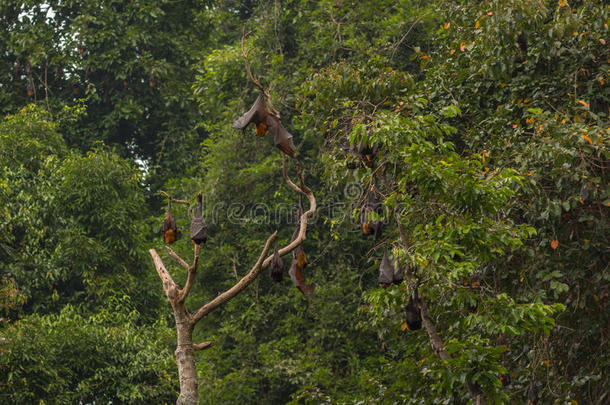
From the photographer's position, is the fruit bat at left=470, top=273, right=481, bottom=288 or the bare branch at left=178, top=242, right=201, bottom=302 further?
the fruit bat at left=470, top=273, right=481, bottom=288

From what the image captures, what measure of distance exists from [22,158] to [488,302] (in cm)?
997

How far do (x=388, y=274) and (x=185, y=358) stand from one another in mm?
1786

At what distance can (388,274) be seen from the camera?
6.76 m

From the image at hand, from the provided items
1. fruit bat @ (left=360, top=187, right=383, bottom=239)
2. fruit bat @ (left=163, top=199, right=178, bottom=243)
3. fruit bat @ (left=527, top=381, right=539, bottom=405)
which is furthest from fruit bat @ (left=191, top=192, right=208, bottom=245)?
fruit bat @ (left=527, top=381, right=539, bottom=405)

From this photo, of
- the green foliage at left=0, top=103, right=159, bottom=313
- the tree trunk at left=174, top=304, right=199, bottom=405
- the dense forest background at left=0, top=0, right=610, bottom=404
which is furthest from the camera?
the green foliage at left=0, top=103, right=159, bottom=313

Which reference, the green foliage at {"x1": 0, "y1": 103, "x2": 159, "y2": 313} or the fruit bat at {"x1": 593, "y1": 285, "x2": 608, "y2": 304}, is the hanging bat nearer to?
the fruit bat at {"x1": 593, "y1": 285, "x2": 608, "y2": 304}

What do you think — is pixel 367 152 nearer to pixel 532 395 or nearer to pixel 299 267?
pixel 299 267

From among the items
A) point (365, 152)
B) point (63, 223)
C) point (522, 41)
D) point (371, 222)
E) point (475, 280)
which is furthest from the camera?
point (63, 223)

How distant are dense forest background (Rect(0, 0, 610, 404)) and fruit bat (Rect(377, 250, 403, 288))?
0.38ft

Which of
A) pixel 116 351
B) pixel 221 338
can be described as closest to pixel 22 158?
pixel 116 351

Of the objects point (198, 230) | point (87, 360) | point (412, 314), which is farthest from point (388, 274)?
point (87, 360)

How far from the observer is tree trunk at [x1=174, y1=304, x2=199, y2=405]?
5711mm

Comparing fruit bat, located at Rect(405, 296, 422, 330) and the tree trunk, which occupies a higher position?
the tree trunk

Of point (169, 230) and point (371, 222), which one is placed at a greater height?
point (169, 230)
